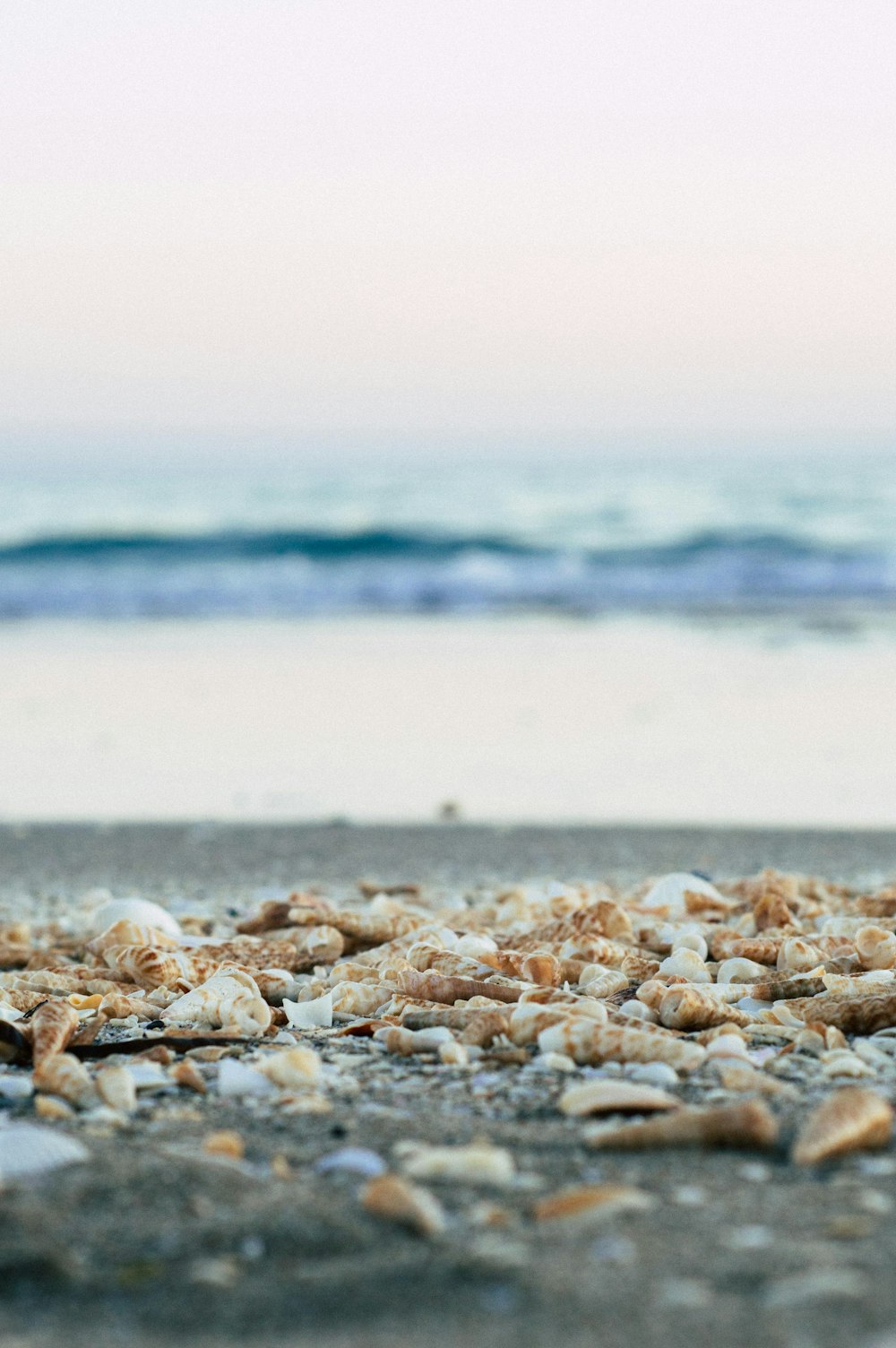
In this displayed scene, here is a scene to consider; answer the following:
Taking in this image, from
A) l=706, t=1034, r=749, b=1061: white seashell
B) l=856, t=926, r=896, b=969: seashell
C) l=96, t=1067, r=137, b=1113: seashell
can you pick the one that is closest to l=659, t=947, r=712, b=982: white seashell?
l=856, t=926, r=896, b=969: seashell

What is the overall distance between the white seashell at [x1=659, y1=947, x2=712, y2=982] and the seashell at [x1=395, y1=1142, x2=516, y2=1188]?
1.18 meters

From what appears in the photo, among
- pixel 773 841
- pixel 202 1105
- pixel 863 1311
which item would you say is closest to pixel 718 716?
pixel 773 841

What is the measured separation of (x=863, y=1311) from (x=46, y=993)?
192 centimetres

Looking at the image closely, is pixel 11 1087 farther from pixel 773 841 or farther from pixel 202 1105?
pixel 773 841

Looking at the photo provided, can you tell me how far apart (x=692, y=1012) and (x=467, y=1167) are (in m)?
0.83

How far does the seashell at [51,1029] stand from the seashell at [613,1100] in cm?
77

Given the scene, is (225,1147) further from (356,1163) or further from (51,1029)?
(51,1029)

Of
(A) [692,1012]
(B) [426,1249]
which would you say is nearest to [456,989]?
(A) [692,1012]

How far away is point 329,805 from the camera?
20.9ft

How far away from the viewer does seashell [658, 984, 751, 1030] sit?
2434 millimetres

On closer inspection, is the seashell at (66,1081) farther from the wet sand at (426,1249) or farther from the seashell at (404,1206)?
the seashell at (404,1206)

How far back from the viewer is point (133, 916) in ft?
11.9

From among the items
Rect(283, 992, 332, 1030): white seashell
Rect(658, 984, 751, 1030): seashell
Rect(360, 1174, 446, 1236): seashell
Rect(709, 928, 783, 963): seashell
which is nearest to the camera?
Rect(360, 1174, 446, 1236): seashell

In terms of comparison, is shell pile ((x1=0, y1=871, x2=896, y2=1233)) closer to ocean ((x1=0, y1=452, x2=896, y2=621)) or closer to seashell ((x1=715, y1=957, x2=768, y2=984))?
seashell ((x1=715, y1=957, x2=768, y2=984))
